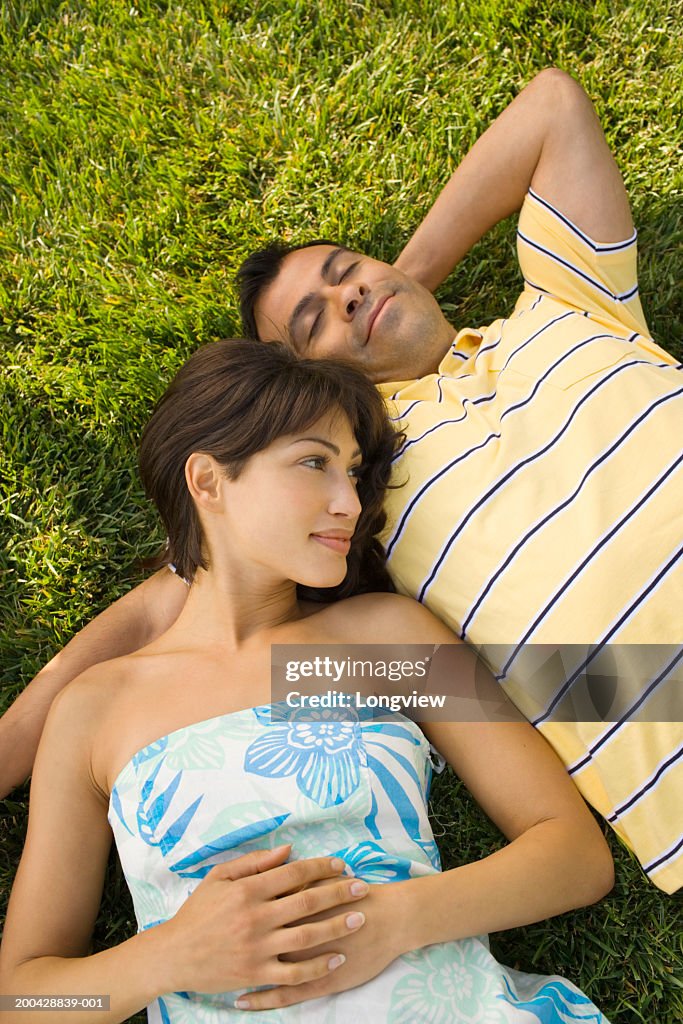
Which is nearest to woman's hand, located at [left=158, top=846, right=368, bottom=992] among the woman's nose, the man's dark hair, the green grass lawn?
the woman's nose

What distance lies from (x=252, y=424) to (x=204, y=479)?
0.20 m

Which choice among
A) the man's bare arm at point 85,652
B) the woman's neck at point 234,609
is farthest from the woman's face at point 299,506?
the man's bare arm at point 85,652

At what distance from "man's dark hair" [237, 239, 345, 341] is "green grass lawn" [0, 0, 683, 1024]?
0.88 feet

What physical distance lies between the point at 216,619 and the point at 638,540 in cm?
112

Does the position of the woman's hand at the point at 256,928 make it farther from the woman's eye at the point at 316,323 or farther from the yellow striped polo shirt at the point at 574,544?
the woman's eye at the point at 316,323

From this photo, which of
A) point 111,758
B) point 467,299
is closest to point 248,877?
point 111,758

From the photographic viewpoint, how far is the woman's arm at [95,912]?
204 centimetres

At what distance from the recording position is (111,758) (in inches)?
92.1

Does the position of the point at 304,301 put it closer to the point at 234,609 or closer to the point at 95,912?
the point at 234,609

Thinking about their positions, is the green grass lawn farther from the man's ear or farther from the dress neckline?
the dress neckline

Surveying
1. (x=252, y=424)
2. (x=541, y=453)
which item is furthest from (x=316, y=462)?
(x=541, y=453)

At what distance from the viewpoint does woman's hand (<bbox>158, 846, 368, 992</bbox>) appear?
6.68 ft

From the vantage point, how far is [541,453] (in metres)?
2.54

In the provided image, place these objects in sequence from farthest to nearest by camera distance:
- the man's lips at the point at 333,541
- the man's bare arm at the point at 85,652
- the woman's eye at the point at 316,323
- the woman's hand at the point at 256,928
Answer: the woman's eye at the point at 316,323 < the man's bare arm at the point at 85,652 < the man's lips at the point at 333,541 < the woman's hand at the point at 256,928
